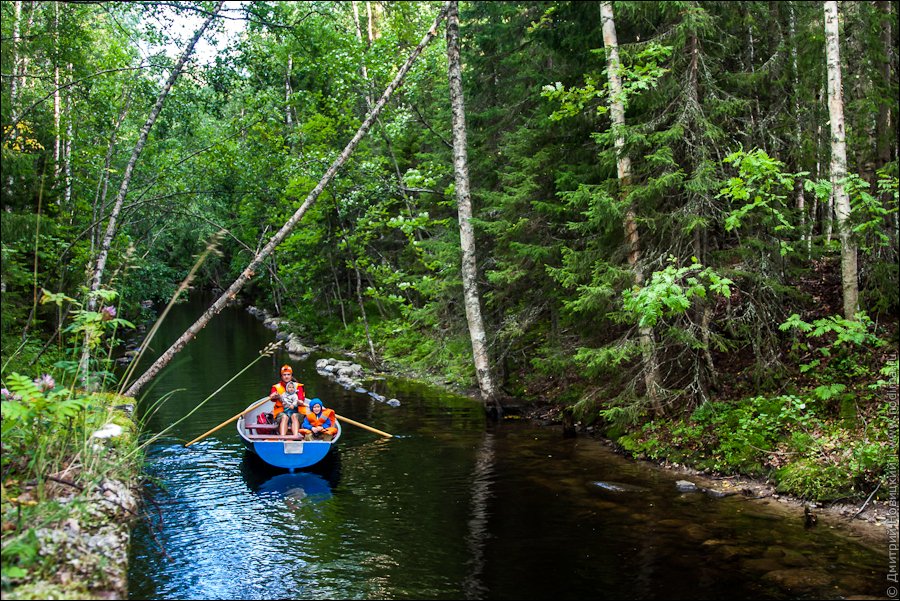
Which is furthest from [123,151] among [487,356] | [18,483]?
[18,483]

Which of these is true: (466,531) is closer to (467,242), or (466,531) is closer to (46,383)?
(46,383)

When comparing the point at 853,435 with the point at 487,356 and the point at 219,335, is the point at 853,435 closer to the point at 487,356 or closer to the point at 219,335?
the point at 487,356

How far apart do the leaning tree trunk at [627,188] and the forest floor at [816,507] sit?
4.98ft

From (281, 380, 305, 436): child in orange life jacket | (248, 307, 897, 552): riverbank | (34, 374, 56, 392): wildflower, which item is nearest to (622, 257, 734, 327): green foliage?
(248, 307, 897, 552): riverbank

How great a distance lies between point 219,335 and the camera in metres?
31.6

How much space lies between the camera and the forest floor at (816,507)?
8.03m

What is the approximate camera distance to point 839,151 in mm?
10102

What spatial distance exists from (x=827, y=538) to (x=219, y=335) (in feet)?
92.7

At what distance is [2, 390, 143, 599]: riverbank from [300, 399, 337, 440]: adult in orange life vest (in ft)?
18.1

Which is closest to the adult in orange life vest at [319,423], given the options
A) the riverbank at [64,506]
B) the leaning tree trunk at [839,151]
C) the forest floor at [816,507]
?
the riverbank at [64,506]

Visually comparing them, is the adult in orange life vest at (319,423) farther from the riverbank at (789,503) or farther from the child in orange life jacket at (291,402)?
the riverbank at (789,503)

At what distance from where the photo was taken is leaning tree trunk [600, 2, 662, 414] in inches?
444

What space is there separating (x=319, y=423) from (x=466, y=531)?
4.59 metres

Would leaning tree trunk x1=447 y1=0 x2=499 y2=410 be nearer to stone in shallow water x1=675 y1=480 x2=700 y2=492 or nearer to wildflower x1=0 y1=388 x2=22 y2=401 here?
stone in shallow water x1=675 y1=480 x2=700 y2=492
